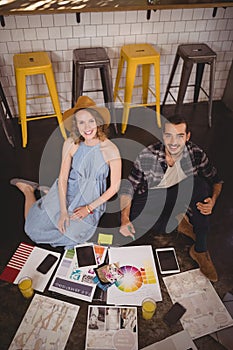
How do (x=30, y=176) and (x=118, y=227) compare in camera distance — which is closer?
(x=118, y=227)

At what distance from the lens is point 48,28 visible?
3154 millimetres

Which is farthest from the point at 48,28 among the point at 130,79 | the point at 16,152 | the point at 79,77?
the point at 16,152

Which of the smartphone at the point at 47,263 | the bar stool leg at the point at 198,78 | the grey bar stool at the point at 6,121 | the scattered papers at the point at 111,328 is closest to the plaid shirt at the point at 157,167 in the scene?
the smartphone at the point at 47,263

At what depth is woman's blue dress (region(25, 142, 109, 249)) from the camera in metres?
2.28

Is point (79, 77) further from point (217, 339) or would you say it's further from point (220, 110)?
point (217, 339)

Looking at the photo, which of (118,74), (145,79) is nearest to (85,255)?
(118,74)

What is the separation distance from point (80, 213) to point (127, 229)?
1.08 feet

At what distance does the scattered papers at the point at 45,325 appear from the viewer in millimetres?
1879

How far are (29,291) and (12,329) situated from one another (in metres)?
0.22

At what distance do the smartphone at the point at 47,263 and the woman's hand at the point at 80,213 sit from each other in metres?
0.29

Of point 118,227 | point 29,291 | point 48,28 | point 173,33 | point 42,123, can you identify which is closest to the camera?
point 29,291

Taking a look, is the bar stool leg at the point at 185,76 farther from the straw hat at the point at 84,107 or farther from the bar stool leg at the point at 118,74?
the straw hat at the point at 84,107

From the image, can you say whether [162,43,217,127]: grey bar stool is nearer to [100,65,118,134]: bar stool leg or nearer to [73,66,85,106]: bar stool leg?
[100,65,118,134]: bar stool leg

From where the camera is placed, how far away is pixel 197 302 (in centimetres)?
207
